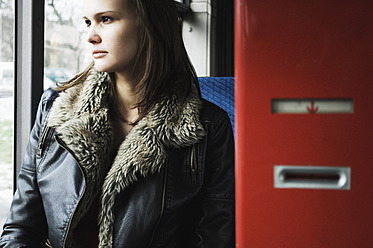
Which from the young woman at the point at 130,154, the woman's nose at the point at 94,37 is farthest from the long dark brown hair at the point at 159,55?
the woman's nose at the point at 94,37

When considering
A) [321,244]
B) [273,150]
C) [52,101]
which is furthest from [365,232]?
[52,101]

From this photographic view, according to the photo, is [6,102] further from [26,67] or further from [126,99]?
[126,99]

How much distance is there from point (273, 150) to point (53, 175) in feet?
2.31

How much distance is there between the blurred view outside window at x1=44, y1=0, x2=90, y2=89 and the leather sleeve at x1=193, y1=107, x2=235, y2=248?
0.67 metres

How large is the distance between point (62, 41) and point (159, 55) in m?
0.79

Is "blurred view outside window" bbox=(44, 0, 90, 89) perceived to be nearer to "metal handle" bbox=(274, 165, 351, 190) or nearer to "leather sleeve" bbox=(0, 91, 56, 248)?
"leather sleeve" bbox=(0, 91, 56, 248)

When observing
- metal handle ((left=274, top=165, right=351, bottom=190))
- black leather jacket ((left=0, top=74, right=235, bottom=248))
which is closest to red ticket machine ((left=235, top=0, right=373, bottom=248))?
metal handle ((left=274, top=165, right=351, bottom=190))

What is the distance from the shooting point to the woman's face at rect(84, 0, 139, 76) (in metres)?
1.10

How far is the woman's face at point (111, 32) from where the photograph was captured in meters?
1.10

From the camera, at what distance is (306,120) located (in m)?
0.64

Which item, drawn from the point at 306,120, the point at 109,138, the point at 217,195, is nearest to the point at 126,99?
the point at 109,138

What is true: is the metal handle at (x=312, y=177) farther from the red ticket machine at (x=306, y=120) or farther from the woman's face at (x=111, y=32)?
the woman's face at (x=111, y=32)

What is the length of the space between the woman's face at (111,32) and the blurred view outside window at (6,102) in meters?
0.58

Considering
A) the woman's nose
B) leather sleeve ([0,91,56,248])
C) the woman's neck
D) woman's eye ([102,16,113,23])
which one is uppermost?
woman's eye ([102,16,113,23])
